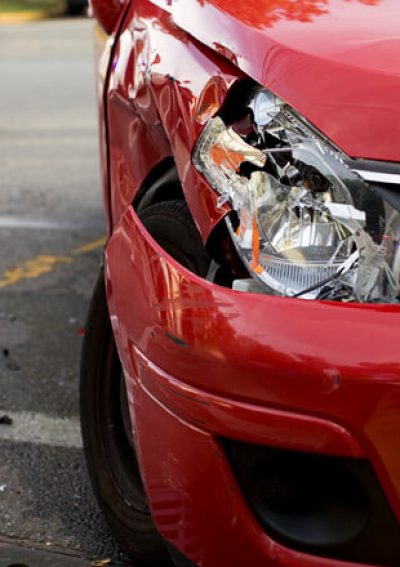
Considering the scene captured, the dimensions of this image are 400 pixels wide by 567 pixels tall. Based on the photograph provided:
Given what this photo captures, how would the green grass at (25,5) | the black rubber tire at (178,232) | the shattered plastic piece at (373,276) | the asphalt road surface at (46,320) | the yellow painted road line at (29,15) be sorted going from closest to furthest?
the shattered plastic piece at (373,276) → the black rubber tire at (178,232) → the asphalt road surface at (46,320) → the yellow painted road line at (29,15) → the green grass at (25,5)

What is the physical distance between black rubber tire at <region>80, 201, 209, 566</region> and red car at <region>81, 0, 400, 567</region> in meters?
0.43

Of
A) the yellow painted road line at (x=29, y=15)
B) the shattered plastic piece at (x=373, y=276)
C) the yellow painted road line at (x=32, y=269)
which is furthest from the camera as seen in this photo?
the yellow painted road line at (x=29, y=15)

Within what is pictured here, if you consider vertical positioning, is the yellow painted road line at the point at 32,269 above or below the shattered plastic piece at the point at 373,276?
below

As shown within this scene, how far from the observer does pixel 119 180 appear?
281cm

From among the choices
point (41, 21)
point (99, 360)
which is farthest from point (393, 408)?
point (41, 21)

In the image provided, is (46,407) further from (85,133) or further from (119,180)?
(85,133)

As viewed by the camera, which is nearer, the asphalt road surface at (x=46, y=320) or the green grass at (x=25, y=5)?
the asphalt road surface at (x=46, y=320)

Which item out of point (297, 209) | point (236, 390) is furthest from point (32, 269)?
point (236, 390)

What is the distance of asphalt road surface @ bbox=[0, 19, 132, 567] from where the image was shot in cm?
288

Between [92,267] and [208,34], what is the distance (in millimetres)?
3084

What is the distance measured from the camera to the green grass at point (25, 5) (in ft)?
83.7

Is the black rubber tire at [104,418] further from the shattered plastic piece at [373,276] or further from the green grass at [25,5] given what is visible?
the green grass at [25,5]

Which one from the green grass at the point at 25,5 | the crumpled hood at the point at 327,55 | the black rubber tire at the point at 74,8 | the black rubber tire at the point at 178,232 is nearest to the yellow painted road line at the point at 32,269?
the black rubber tire at the point at 178,232

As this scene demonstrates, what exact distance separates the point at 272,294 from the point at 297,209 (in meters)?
0.18
